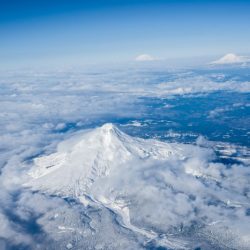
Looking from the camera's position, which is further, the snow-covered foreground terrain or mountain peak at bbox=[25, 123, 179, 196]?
mountain peak at bbox=[25, 123, 179, 196]

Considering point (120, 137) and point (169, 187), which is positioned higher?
point (120, 137)

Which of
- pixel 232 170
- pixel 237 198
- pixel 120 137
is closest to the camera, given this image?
pixel 237 198

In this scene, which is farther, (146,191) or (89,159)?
(89,159)

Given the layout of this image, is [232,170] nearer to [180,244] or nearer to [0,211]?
[180,244]

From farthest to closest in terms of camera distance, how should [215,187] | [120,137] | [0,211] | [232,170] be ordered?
1. [120,137]
2. [232,170]
3. [215,187]
4. [0,211]

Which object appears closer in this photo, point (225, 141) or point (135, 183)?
point (135, 183)

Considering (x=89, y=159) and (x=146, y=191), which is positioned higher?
(x=89, y=159)

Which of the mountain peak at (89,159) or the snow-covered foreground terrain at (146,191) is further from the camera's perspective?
the mountain peak at (89,159)

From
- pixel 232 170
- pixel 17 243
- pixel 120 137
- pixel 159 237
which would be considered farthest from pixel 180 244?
pixel 120 137
